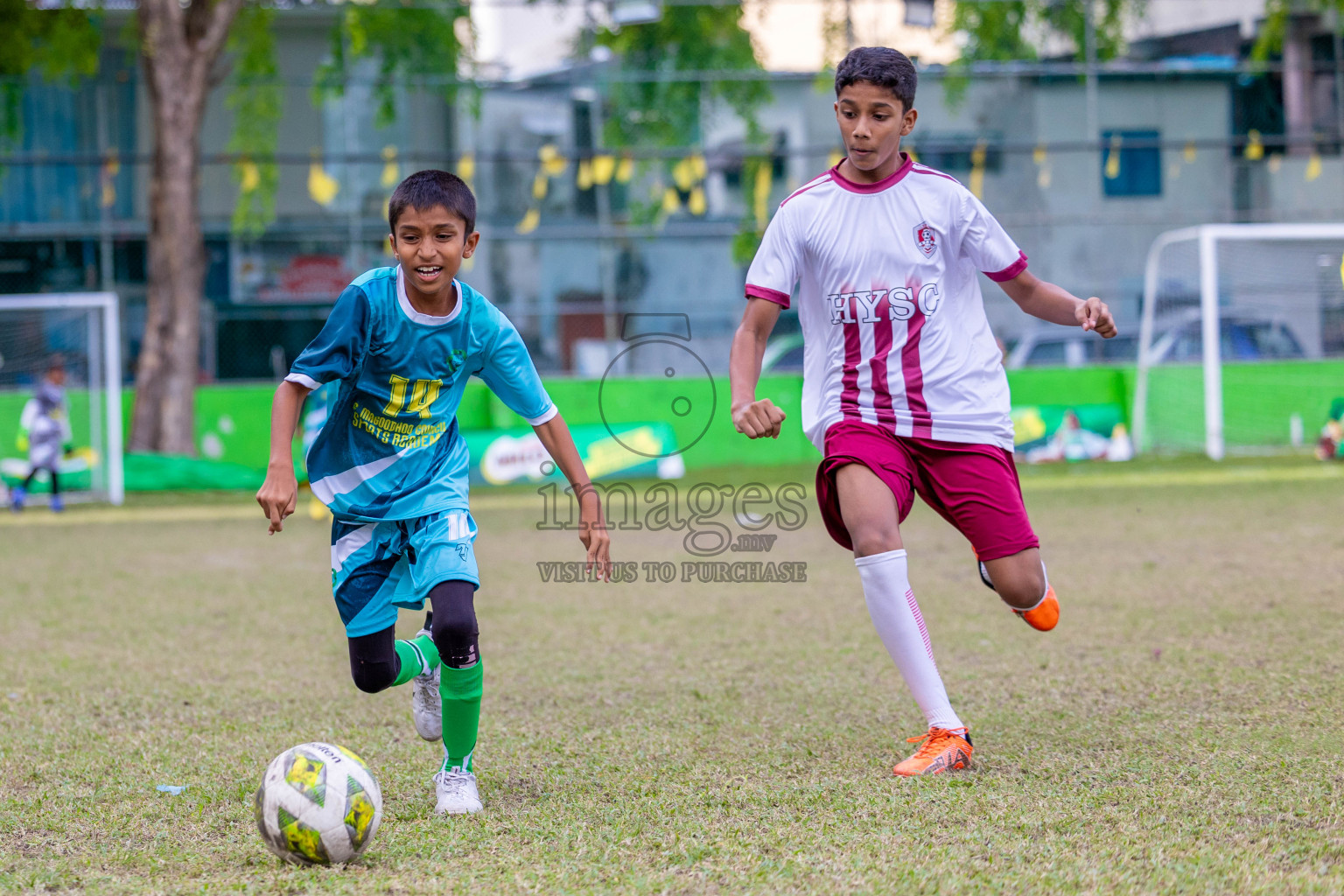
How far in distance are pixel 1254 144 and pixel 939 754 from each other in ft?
68.7

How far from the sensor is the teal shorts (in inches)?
143

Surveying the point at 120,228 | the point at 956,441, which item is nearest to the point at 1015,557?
the point at 956,441

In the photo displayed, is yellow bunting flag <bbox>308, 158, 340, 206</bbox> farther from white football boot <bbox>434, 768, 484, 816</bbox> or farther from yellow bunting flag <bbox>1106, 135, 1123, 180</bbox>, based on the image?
white football boot <bbox>434, 768, 484, 816</bbox>

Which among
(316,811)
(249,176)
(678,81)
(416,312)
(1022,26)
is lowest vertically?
(316,811)

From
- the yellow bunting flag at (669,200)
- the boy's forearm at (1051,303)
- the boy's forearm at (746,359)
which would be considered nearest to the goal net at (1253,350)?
the yellow bunting flag at (669,200)

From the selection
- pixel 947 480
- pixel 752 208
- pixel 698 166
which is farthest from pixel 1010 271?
pixel 698 166

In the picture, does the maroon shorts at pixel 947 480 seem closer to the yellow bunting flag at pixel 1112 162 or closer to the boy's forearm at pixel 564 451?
the boy's forearm at pixel 564 451

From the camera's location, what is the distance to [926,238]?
394 centimetres

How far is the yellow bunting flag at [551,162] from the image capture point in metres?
22.0

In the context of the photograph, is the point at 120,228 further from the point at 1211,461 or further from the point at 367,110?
the point at 1211,461

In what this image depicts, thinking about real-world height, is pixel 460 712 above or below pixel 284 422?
below

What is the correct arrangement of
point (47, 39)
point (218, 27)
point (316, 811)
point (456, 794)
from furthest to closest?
1. point (47, 39)
2. point (218, 27)
3. point (456, 794)
4. point (316, 811)

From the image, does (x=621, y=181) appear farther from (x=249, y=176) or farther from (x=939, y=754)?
(x=939, y=754)

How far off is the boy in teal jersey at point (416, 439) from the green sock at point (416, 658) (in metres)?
0.02
